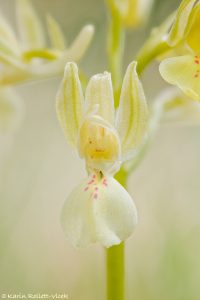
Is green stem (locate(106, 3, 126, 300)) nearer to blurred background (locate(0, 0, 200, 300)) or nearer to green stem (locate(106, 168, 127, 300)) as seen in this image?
green stem (locate(106, 168, 127, 300))

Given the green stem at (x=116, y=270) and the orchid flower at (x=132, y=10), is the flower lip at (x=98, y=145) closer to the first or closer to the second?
the green stem at (x=116, y=270)

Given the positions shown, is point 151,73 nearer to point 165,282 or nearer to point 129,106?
point 165,282

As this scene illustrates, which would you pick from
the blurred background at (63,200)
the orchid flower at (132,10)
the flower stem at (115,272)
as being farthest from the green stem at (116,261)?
the blurred background at (63,200)

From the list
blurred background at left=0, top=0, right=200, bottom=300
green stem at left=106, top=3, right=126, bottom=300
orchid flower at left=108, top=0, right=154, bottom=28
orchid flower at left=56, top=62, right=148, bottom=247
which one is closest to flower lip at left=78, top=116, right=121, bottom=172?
orchid flower at left=56, top=62, right=148, bottom=247

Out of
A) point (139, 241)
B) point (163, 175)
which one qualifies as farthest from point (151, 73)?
point (139, 241)

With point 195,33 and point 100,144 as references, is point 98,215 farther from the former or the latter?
point 195,33

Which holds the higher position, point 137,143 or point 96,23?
point 96,23

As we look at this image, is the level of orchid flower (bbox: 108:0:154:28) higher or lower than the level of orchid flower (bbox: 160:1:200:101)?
higher
